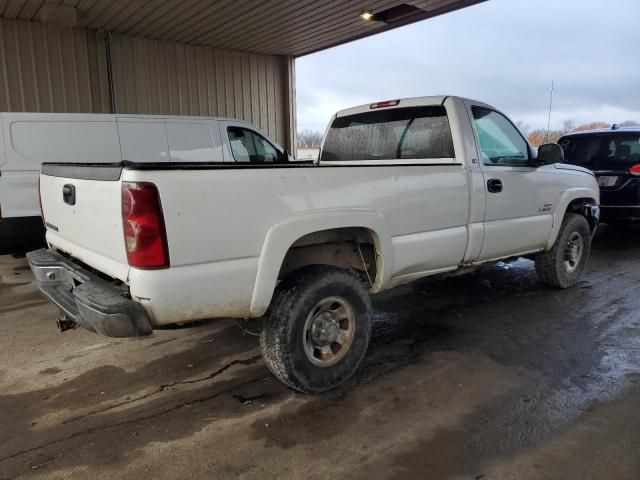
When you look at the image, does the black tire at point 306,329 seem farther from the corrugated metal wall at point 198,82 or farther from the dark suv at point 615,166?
the corrugated metal wall at point 198,82

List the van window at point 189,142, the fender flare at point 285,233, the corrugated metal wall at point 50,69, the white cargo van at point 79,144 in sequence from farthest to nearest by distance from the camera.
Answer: the corrugated metal wall at point 50,69, the van window at point 189,142, the white cargo van at point 79,144, the fender flare at point 285,233

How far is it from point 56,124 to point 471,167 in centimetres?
574

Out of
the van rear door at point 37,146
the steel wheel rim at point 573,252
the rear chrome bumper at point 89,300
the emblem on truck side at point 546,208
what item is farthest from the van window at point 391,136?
the van rear door at point 37,146

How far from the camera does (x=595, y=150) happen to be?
821 centimetres

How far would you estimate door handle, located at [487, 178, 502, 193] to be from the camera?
4.16m

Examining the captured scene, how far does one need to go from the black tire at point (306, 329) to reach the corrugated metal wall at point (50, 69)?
8.96 metres

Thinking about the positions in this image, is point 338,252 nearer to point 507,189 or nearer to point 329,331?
point 329,331

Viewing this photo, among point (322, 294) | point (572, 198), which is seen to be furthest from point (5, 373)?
point (572, 198)

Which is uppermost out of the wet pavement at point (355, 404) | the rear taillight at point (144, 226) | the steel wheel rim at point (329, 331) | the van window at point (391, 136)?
the van window at point (391, 136)

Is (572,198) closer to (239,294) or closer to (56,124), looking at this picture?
(239,294)

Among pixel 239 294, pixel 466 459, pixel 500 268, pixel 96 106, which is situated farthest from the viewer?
pixel 96 106

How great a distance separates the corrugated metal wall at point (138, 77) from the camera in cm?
944

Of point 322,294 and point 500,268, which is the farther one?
point 500,268

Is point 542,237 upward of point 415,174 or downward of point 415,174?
downward
